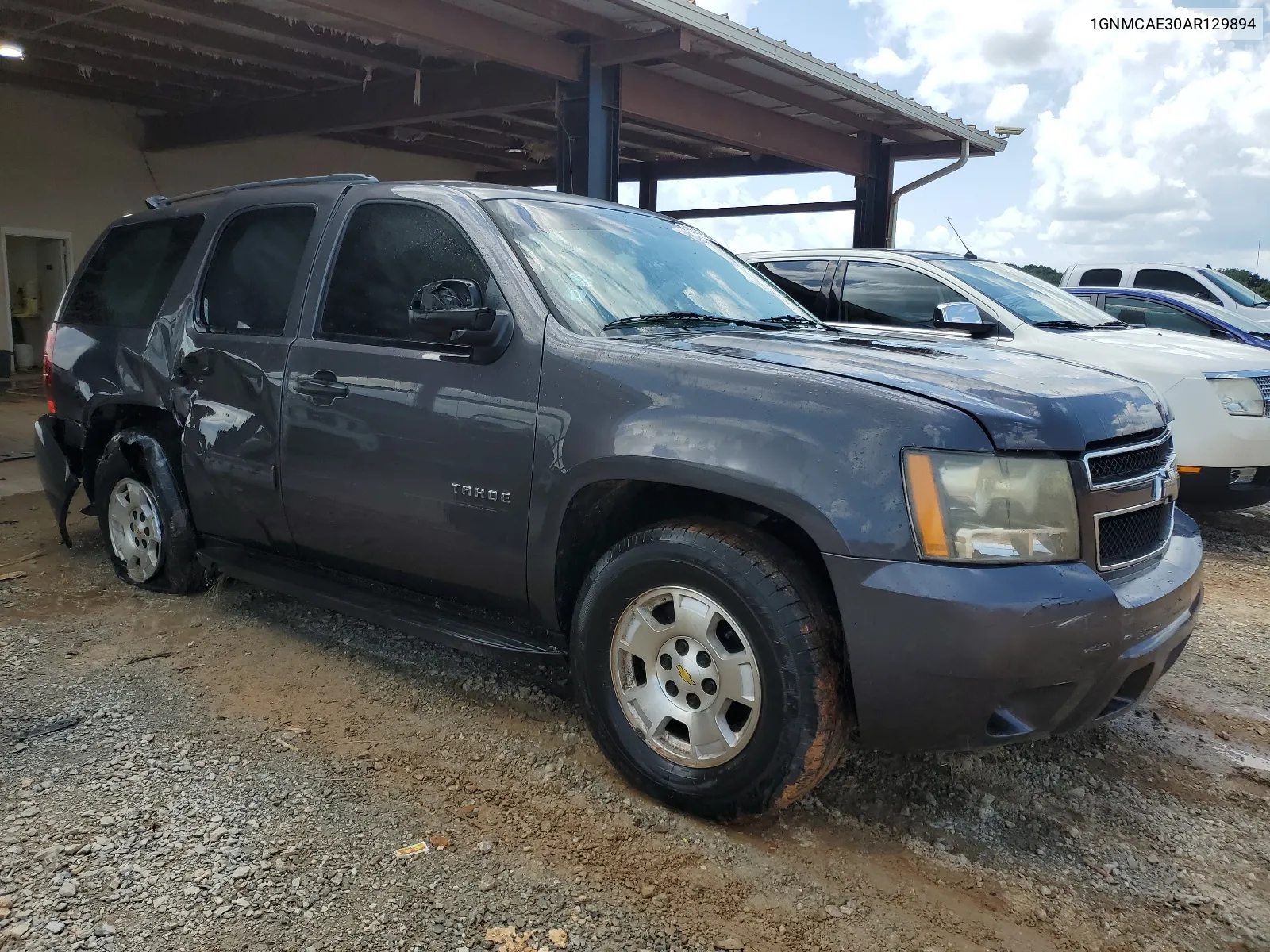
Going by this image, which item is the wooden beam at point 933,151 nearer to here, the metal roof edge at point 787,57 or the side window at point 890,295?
the metal roof edge at point 787,57

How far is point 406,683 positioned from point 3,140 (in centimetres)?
1356

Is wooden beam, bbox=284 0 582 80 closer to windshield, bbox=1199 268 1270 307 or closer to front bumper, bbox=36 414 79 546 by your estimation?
front bumper, bbox=36 414 79 546

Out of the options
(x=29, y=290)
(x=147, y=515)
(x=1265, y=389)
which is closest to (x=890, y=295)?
(x=1265, y=389)

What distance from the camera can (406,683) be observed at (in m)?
3.77

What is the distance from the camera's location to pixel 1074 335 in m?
6.45

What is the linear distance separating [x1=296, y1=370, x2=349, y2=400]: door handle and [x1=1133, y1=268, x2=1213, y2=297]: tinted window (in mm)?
11860

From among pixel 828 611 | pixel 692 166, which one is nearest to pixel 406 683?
pixel 828 611

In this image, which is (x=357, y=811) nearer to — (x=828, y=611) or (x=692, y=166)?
(x=828, y=611)

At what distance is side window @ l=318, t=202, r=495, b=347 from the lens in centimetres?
340

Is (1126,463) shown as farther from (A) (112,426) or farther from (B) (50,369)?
(B) (50,369)

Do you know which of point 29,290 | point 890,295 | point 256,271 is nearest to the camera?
point 256,271

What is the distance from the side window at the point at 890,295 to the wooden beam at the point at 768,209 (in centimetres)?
1015

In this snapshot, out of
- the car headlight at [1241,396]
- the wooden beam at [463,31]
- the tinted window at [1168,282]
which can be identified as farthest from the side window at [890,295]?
the tinted window at [1168,282]

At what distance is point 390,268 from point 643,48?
6.23m
